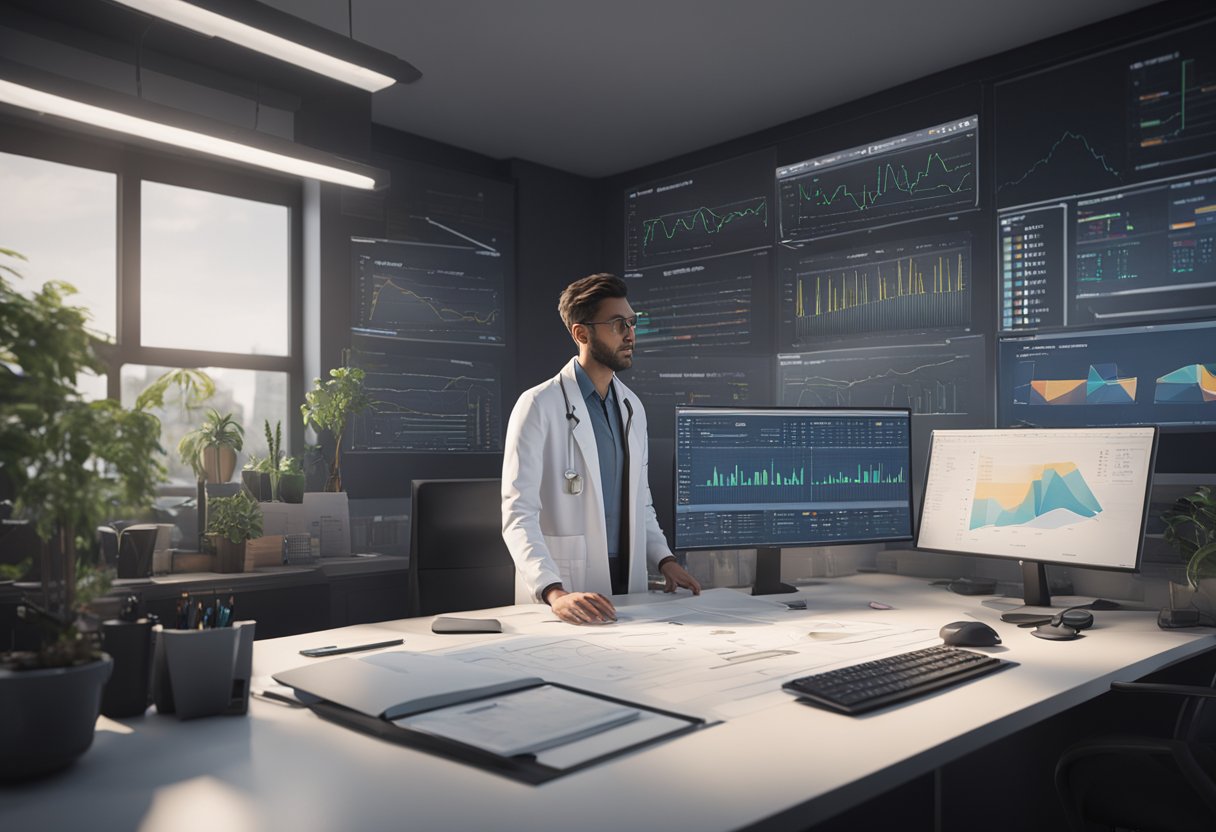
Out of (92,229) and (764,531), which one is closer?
(764,531)

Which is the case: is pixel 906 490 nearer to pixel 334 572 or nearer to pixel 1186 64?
pixel 1186 64

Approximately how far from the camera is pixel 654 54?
3.67 metres

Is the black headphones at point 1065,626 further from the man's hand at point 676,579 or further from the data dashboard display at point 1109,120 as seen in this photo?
the data dashboard display at point 1109,120

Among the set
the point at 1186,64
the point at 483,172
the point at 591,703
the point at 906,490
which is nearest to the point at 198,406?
the point at 483,172

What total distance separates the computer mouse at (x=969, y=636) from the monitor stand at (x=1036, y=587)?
62cm

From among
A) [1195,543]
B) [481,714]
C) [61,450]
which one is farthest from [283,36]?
[1195,543]

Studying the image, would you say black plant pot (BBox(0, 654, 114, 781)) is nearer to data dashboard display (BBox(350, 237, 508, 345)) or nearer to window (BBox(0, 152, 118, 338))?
window (BBox(0, 152, 118, 338))

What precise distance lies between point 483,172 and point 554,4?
69.5 inches

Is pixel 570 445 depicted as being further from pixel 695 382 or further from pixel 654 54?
pixel 695 382

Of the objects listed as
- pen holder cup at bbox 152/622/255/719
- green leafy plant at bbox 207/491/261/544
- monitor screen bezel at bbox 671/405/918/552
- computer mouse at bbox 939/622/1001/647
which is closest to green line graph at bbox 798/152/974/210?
monitor screen bezel at bbox 671/405/918/552

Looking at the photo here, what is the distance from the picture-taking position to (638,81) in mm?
3928

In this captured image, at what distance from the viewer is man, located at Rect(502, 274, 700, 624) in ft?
7.75

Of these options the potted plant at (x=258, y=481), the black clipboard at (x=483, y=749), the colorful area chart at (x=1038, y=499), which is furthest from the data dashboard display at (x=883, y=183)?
the black clipboard at (x=483, y=749)

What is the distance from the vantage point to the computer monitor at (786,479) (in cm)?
232
